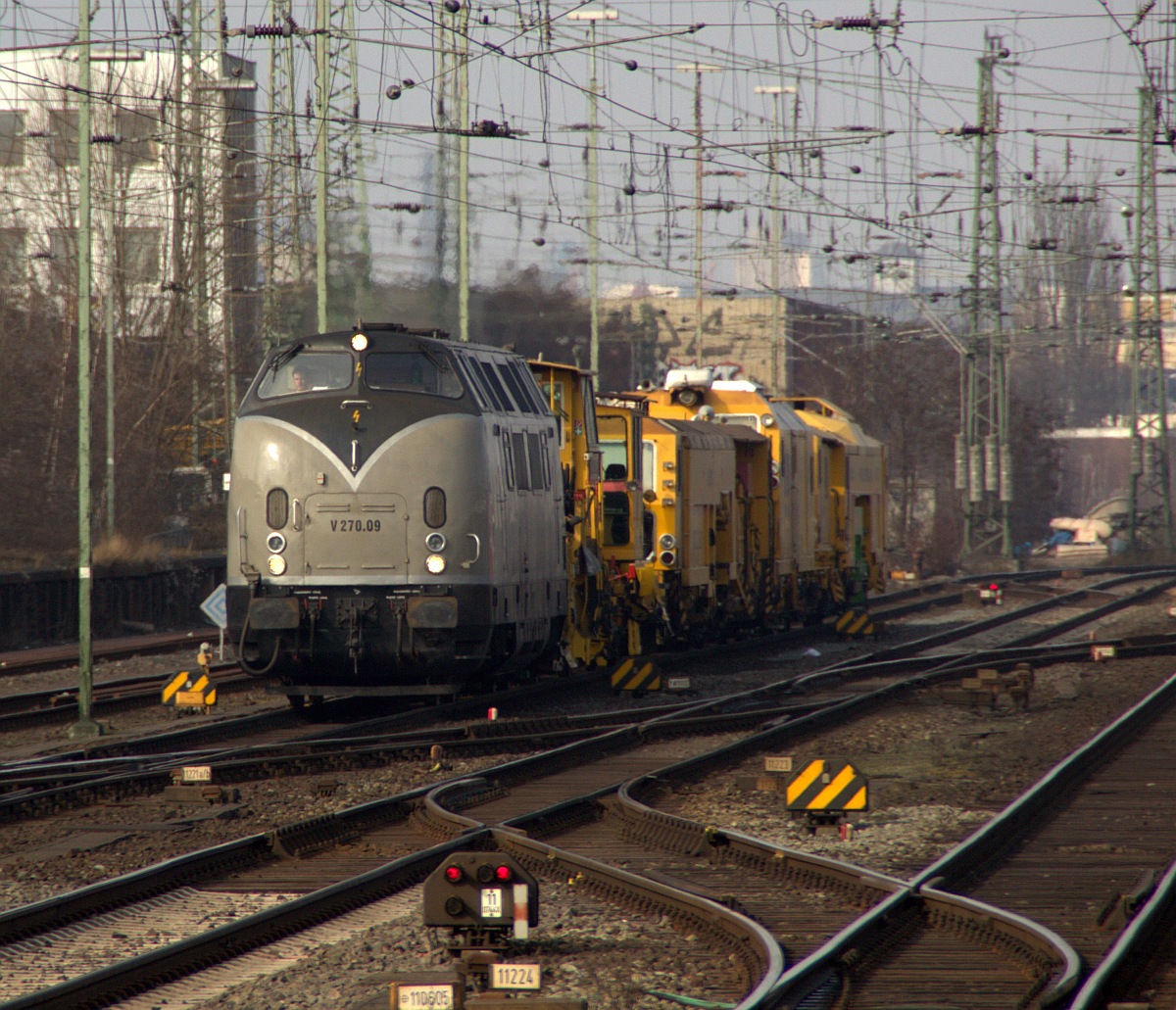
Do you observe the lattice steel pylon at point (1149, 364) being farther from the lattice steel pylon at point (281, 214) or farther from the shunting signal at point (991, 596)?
the lattice steel pylon at point (281, 214)

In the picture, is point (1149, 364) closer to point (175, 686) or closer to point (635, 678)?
point (635, 678)

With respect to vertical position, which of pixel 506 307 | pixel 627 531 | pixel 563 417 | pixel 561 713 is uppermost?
pixel 506 307

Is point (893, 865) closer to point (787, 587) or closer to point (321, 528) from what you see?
point (321, 528)

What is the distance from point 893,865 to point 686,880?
1.25m

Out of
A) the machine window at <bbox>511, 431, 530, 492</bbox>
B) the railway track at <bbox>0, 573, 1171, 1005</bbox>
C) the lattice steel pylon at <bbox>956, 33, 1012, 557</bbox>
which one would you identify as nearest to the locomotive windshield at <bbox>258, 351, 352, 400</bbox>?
the machine window at <bbox>511, 431, 530, 492</bbox>

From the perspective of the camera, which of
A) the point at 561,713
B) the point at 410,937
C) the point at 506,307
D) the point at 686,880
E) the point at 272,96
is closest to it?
the point at 410,937

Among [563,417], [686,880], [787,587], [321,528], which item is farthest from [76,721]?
[787,587]

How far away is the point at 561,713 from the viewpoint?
17.1 metres

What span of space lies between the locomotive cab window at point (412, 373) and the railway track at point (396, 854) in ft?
13.0

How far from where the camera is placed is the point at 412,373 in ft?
51.1

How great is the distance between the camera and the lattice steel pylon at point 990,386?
1652 inches

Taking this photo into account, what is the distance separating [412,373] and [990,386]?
111 ft

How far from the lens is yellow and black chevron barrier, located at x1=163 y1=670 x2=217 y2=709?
1675cm

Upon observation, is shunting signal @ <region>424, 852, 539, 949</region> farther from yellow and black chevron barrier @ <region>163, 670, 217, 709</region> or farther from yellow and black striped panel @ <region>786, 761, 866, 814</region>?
yellow and black chevron barrier @ <region>163, 670, 217, 709</region>
